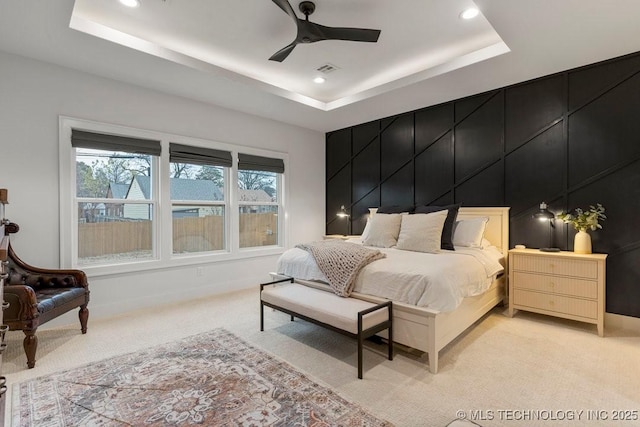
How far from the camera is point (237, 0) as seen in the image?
99.0 inches

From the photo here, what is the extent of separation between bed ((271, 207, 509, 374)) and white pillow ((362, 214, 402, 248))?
0.34 meters

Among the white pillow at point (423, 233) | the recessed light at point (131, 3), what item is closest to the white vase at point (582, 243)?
the white pillow at point (423, 233)

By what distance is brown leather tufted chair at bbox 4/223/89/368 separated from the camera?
2357mm

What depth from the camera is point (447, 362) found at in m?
2.47

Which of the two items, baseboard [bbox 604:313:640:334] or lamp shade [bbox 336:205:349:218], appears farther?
lamp shade [bbox 336:205:349:218]

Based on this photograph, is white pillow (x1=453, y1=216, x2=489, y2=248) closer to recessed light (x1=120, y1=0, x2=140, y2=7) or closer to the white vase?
the white vase

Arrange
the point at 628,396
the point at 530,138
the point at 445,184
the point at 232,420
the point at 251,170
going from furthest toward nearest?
the point at 251,170 < the point at 445,184 < the point at 530,138 < the point at 628,396 < the point at 232,420

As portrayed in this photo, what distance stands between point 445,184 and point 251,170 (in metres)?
2.85

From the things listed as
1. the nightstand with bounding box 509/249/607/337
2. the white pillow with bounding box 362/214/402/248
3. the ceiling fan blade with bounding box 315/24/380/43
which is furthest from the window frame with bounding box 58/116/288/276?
the nightstand with bounding box 509/249/607/337

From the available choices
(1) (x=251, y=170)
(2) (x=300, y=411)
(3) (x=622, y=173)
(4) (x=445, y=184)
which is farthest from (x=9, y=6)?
(3) (x=622, y=173)

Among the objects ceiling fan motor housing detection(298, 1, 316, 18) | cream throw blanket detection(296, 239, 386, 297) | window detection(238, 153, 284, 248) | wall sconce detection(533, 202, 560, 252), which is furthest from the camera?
window detection(238, 153, 284, 248)

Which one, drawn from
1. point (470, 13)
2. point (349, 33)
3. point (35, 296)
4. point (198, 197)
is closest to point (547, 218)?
point (470, 13)

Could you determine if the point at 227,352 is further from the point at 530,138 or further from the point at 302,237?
the point at 530,138

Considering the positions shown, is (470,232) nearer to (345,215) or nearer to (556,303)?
(556,303)
